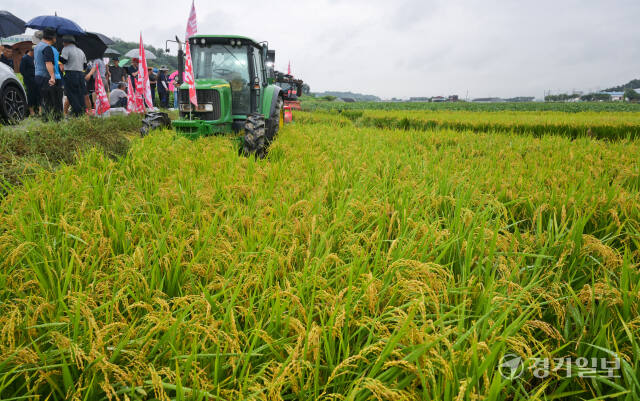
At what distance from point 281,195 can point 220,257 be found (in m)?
1.09

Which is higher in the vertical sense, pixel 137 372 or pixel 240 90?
pixel 240 90

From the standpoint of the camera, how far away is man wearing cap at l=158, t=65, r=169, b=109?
14328 millimetres

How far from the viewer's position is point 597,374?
3.94 feet

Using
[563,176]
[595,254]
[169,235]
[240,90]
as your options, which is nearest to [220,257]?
[169,235]

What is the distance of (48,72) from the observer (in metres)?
6.97

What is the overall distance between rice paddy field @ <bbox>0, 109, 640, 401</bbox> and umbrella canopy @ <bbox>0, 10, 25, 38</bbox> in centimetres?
1197

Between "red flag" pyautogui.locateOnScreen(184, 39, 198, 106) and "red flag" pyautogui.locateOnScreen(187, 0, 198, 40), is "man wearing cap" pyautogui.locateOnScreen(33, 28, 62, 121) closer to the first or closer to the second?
"red flag" pyautogui.locateOnScreen(187, 0, 198, 40)

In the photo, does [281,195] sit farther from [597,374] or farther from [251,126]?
[251,126]

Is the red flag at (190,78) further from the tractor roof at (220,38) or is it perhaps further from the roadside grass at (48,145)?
the roadside grass at (48,145)

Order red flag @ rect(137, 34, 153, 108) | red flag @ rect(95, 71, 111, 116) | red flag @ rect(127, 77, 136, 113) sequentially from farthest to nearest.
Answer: red flag @ rect(127, 77, 136, 113)
red flag @ rect(95, 71, 111, 116)
red flag @ rect(137, 34, 153, 108)

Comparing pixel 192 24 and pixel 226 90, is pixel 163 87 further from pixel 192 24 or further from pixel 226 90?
pixel 226 90

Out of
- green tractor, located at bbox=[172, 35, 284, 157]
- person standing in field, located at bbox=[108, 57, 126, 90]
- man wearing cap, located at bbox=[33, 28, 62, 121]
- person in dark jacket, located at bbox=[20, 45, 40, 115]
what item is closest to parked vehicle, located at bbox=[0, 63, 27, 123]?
man wearing cap, located at bbox=[33, 28, 62, 121]

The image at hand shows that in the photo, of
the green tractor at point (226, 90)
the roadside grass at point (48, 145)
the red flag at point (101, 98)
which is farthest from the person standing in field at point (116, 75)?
the green tractor at point (226, 90)

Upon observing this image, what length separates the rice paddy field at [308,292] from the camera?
109 centimetres
